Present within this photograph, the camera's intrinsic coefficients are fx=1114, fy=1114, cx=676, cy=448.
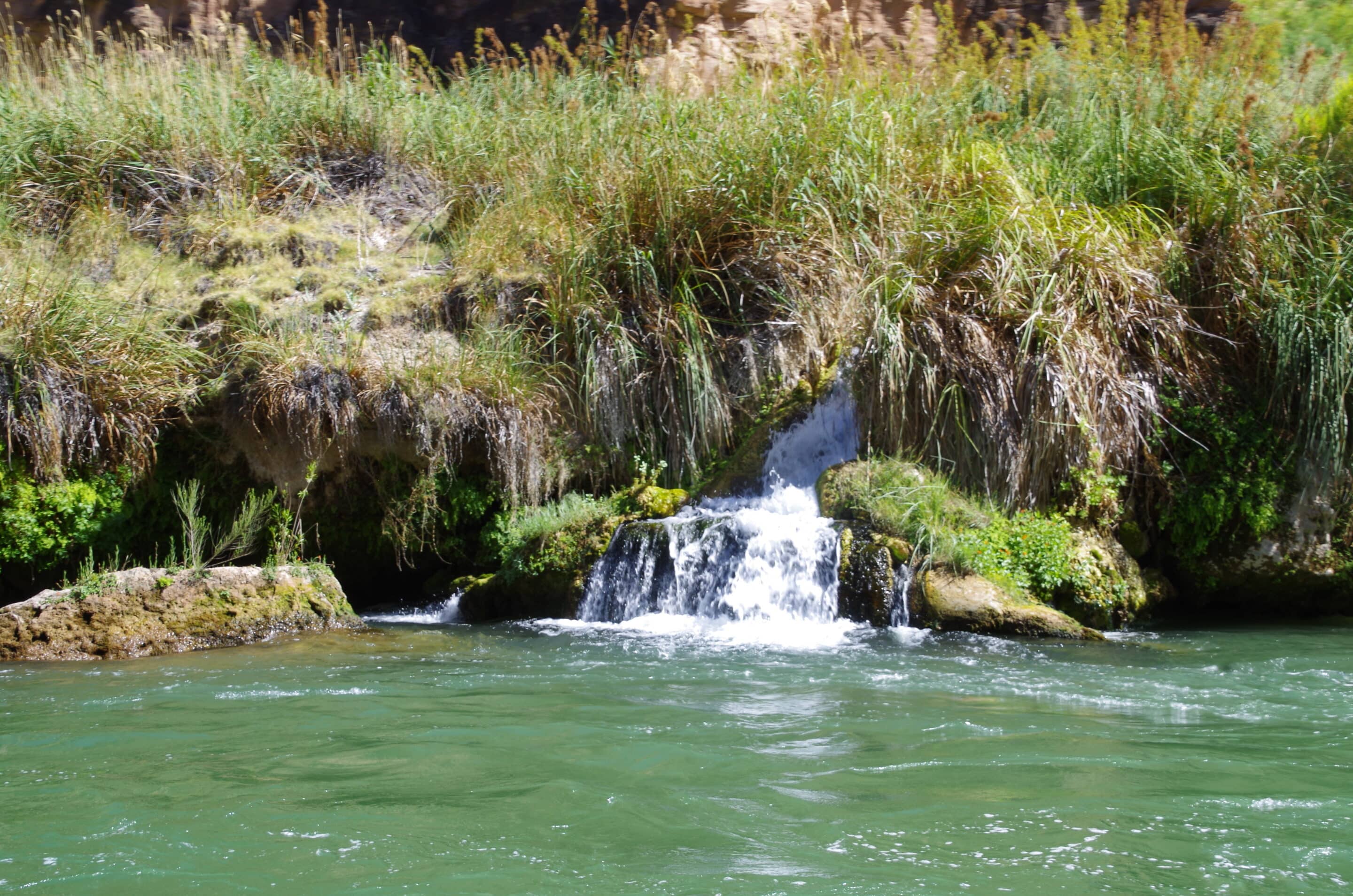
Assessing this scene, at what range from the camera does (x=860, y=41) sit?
12.6 m

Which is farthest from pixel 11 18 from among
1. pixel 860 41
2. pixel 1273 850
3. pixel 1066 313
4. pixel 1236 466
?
pixel 1273 850

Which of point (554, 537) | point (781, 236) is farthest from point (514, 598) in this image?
point (781, 236)

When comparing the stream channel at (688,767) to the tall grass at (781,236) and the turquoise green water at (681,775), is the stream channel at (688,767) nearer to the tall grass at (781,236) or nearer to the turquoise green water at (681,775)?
the turquoise green water at (681,775)

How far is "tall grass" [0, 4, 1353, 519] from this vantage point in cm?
789

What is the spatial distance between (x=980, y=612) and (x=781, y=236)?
3.58 meters

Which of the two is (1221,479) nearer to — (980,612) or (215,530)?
(980,612)

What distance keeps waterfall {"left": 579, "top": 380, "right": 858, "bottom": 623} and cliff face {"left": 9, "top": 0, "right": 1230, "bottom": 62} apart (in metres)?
6.53

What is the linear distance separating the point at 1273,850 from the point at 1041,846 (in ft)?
2.03

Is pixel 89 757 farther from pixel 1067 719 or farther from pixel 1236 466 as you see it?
pixel 1236 466

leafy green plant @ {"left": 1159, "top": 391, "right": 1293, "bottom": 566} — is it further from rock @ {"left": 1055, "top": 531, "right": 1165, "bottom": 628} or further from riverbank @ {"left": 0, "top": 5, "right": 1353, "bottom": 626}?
rock @ {"left": 1055, "top": 531, "right": 1165, "bottom": 628}

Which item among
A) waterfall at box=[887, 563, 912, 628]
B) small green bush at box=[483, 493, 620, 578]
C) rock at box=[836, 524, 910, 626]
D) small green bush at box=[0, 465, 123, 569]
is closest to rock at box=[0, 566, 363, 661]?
small green bush at box=[0, 465, 123, 569]

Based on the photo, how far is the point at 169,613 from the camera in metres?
6.70

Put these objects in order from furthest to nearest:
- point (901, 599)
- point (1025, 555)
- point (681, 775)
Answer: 1. point (1025, 555)
2. point (901, 599)
3. point (681, 775)

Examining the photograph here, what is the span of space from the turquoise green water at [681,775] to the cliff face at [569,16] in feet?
28.1
